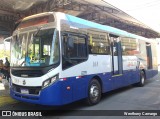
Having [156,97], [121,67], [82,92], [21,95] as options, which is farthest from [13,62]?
[156,97]

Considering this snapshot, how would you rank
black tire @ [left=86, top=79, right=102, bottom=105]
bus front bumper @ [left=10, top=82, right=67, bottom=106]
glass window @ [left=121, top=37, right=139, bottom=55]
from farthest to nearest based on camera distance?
glass window @ [left=121, top=37, right=139, bottom=55] → black tire @ [left=86, top=79, right=102, bottom=105] → bus front bumper @ [left=10, top=82, right=67, bottom=106]

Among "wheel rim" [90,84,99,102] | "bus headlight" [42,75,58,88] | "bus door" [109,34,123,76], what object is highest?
"bus door" [109,34,123,76]

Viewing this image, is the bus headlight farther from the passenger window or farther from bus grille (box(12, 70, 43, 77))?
the passenger window

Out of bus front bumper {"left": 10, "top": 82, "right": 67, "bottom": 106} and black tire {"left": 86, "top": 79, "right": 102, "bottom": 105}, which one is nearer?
bus front bumper {"left": 10, "top": 82, "right": 67, "bottom": 106}

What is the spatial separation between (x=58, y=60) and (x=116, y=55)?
4.27 metres

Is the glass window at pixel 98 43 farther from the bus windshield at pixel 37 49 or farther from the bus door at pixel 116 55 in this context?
the bus windshield at pixel 37 49

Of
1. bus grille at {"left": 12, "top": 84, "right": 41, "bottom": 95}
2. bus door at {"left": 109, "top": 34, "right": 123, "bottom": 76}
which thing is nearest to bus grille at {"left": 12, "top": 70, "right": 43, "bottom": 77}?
bus grille at {"left": 12, "top": 84, "right": 41, "bottom": 95}

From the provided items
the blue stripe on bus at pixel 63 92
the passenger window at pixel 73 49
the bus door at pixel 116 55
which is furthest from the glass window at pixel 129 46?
the passenger window at pixel 73 49

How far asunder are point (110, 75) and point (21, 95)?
390cm

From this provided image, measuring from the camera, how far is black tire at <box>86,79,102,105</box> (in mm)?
7828

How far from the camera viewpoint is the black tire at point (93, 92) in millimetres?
7828

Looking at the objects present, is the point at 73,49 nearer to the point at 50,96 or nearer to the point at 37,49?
the point at 37,49

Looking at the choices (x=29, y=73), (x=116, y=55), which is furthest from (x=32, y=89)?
(x=116, y=55)

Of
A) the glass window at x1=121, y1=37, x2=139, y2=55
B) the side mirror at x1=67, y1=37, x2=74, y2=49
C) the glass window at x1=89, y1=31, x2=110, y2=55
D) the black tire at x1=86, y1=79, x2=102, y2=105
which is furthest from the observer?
the glass window at x1=121, y1=37, x2=139, y2=55
